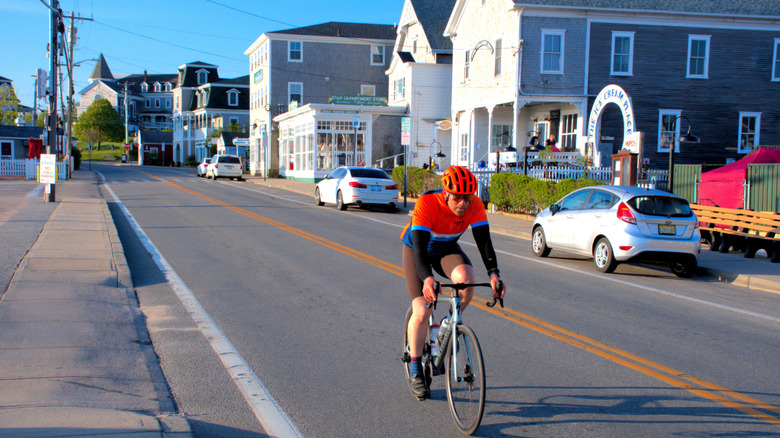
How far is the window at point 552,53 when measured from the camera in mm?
27016

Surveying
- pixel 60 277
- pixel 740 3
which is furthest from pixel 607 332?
pixel 740 3

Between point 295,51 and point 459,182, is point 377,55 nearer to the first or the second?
point 295,51

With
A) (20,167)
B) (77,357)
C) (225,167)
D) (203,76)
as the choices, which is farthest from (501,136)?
(203,76)

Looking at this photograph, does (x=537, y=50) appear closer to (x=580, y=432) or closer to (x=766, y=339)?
(x=766, y=339)

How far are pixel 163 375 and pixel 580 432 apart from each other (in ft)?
10.9

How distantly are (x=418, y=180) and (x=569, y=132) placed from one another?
7.71 m

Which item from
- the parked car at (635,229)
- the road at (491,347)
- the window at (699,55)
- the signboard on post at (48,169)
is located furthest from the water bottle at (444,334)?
the window at (699,55)

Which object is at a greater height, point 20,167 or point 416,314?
point 20,167

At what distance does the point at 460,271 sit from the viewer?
448cm

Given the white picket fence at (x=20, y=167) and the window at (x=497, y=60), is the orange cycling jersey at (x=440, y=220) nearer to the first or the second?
the window at (x=497, y=60)

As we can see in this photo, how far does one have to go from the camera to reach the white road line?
4.46m

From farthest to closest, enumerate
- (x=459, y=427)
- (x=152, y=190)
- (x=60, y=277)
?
1. (x=152, y=190)
2. (x=60, y=277)
3. (x=459, y=427)

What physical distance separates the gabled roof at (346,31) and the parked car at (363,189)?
29573mm

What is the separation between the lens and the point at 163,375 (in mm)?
5410
